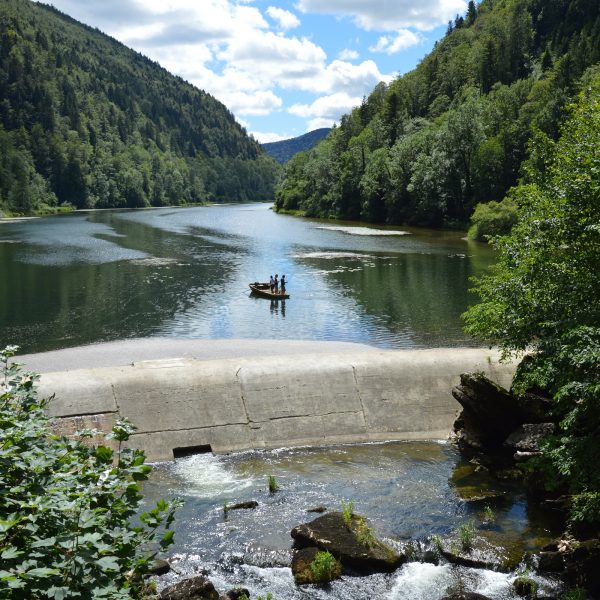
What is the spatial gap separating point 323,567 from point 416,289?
37.6 meters

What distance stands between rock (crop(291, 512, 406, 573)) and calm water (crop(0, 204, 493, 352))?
62.2 feet

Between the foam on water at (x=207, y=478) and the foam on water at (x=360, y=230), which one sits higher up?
the foam on water at (x=360, y=230)

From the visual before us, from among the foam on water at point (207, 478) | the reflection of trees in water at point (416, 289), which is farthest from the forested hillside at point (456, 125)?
the foam on water at point (207, 478)

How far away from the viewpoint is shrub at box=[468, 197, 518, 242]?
266ft

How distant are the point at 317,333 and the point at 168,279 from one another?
2265cm

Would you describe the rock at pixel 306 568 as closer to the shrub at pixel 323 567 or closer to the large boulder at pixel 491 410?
the shrub at pixel 323 567

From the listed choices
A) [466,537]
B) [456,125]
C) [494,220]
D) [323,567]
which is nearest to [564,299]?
[466,537]

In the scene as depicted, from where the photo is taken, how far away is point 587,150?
56.7 feet

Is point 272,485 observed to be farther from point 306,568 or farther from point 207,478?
point 306,568

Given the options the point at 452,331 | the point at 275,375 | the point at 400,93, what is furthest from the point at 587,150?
the point at 400,93

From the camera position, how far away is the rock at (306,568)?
13.4m

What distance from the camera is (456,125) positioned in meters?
104

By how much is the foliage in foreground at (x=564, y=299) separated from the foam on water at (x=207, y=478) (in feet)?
26.7

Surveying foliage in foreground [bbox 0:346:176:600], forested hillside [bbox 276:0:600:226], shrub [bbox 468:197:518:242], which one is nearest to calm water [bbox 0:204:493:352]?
shrub [bbox 468:197:518:242]
